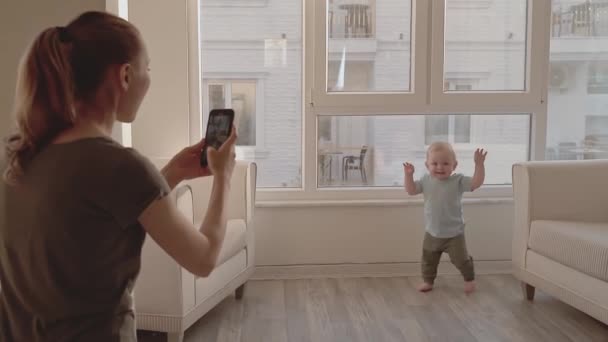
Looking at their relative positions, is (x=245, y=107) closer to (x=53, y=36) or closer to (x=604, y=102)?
(x=604, y=102)

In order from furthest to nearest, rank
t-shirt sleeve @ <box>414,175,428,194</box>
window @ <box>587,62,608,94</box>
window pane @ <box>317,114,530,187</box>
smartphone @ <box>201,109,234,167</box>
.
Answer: window @ <box>587,62,608,94</box> < window pane @ <box>317,114,530,187</box> < t-shirt sleeve @ <box>414,175,428,194</box> < smartphone @ <box>201,109,234,167</box>

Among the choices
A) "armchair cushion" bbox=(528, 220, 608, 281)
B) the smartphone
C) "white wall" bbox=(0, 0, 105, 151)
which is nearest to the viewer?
the smartphone

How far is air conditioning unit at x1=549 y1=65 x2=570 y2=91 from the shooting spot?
3871mm

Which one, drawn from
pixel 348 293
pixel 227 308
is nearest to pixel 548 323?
pixel 348 293

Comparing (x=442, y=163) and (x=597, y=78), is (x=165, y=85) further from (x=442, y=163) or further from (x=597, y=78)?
(x=597, y=78)

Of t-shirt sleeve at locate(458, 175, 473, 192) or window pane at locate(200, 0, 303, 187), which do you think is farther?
window pane at locate(200, 0, 303, 187)

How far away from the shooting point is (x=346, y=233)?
147 inches

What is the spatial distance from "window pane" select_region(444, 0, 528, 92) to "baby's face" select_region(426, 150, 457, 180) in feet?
1.92

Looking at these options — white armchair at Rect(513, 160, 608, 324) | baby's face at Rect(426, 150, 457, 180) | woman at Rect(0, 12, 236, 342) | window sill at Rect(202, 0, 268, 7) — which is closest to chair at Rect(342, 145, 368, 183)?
baby's face at Rect(426, 150, 457, 180)

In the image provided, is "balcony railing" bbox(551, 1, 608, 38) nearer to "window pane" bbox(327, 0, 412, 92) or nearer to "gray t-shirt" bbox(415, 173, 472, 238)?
"window pane" bbox(327, 0, 412, 92)

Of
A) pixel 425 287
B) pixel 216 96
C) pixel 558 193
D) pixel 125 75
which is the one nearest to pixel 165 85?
pixel 216 96

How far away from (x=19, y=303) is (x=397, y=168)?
10.0ft

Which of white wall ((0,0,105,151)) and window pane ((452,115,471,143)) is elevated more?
white wall ((0,0,105,151))

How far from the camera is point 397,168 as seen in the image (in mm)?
3848
